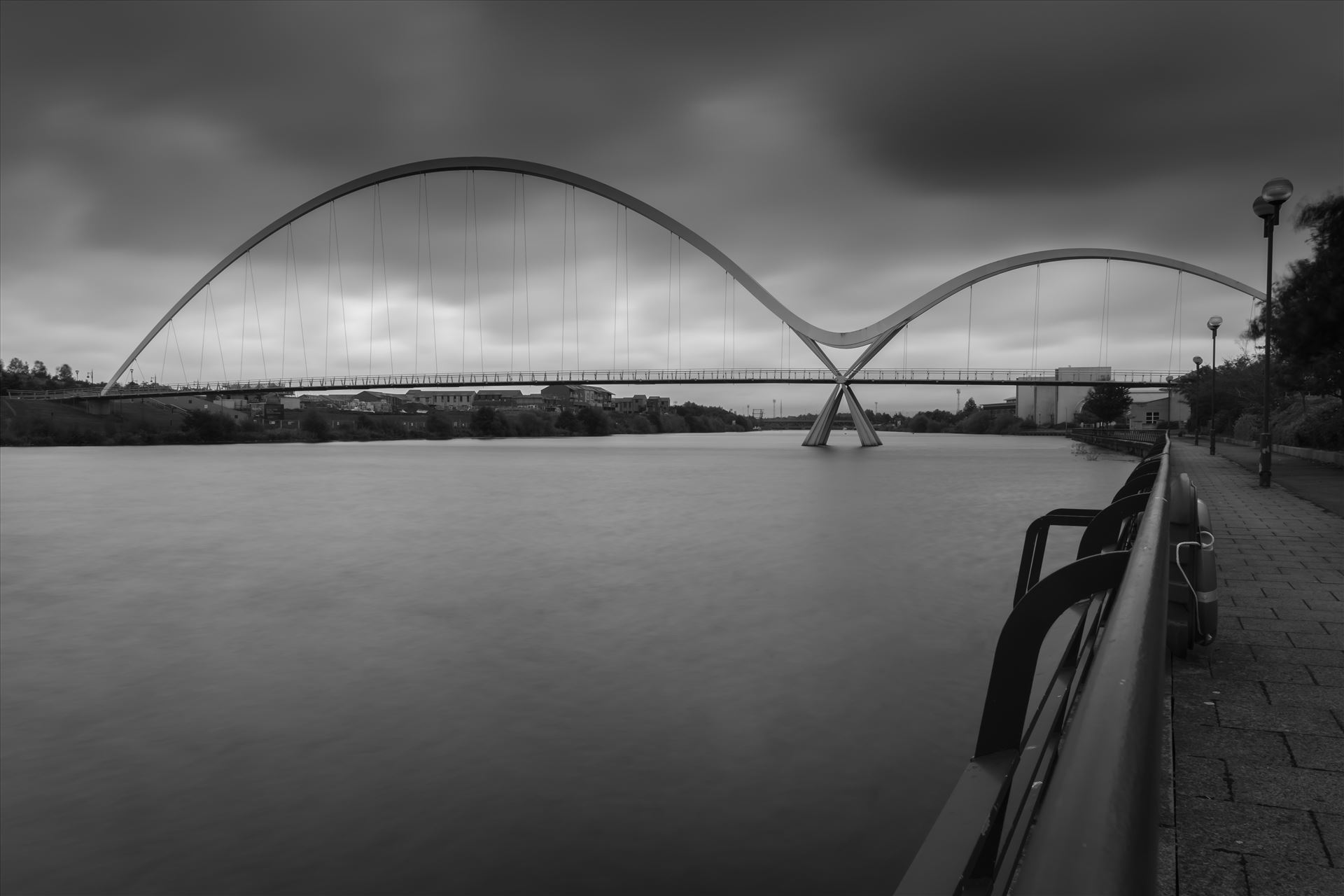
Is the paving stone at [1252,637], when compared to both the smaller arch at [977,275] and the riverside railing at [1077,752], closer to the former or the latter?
the riverside railing at [1077,752]

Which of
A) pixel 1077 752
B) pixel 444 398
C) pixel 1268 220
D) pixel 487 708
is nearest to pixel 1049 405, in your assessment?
pixel 444 398

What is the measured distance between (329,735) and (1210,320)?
96.1ft

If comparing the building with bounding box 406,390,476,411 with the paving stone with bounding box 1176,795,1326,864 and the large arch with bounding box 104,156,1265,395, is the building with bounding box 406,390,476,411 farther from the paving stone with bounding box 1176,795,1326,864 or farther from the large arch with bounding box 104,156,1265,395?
the paving stone with bounding box 1176,795,1326,864

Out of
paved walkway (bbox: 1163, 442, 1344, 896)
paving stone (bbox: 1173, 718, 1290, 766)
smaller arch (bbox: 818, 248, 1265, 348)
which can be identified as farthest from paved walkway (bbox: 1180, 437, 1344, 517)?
smaller arch (bbox: 818, 248, 1265, 348)

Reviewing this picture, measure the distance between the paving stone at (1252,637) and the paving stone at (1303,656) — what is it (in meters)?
0.09

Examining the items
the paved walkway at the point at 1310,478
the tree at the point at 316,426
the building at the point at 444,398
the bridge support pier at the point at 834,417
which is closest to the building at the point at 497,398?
the building at the point at 444,398

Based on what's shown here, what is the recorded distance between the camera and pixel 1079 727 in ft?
2.42

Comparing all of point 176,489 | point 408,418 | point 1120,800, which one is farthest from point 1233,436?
point 408,418

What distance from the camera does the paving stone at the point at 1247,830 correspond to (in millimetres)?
2291

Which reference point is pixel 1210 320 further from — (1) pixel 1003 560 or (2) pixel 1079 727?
(2) pixel 1079 727

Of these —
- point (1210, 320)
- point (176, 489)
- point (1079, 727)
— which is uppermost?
point (1210, 320)

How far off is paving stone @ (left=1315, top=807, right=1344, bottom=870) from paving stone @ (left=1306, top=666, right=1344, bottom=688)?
55.9 inches

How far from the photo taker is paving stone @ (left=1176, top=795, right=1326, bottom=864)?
7.52 feet

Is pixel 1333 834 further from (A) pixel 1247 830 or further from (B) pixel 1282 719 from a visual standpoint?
(B) pixel 1282 719
